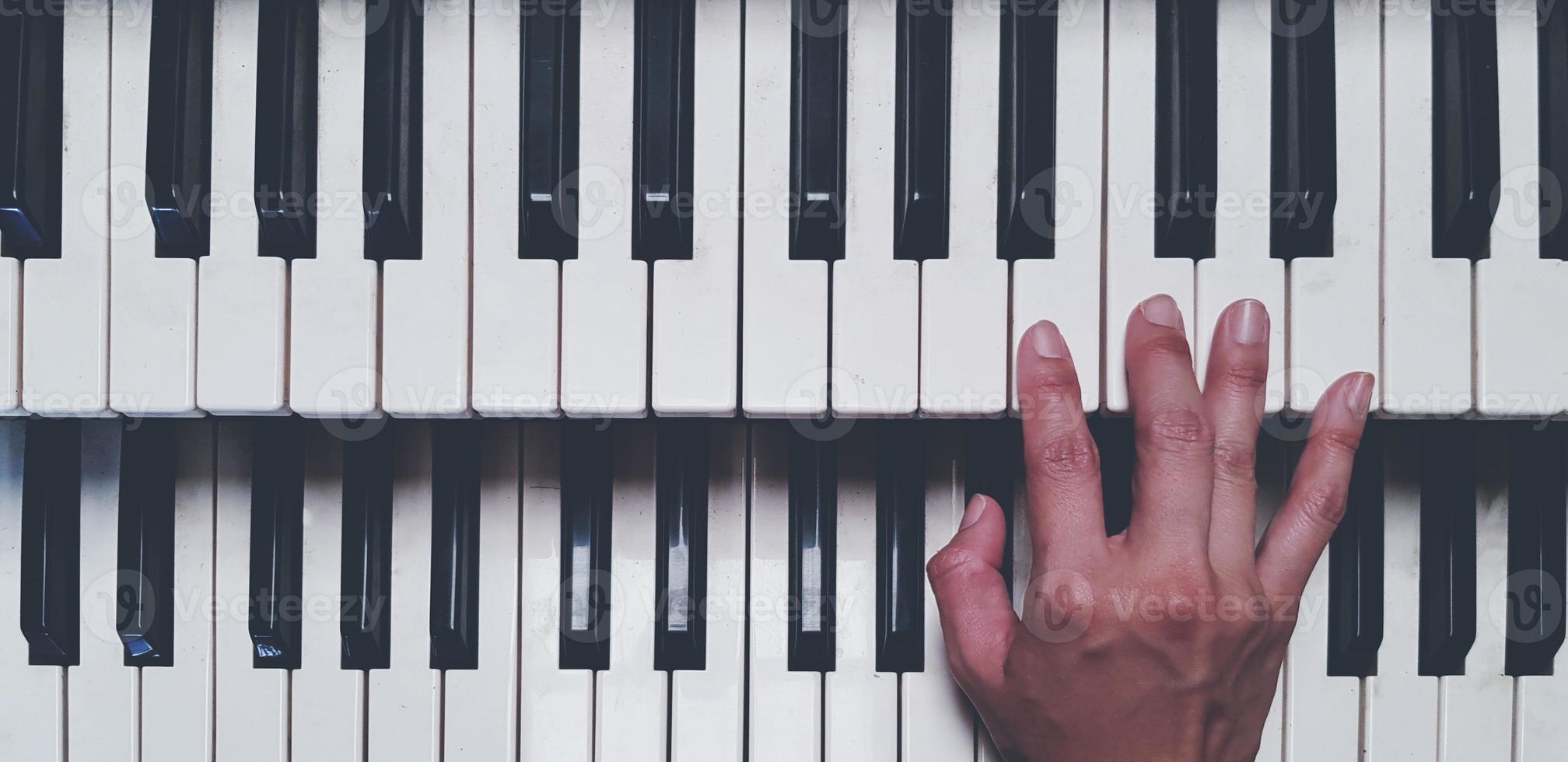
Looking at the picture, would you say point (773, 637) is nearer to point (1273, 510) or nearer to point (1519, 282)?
point (1273, 510)

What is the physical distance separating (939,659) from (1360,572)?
16.5 inches

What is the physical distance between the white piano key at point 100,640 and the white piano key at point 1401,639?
120 cm

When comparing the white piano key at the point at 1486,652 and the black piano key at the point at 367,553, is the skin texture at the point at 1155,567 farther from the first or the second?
the black piano key at the point at 367,553

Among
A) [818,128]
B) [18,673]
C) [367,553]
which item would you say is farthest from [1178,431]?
[18,673]

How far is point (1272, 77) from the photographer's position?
681mm

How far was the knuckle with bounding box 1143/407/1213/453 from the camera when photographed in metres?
0.66

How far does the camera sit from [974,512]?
742mm

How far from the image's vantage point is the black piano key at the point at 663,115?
67 centimetres

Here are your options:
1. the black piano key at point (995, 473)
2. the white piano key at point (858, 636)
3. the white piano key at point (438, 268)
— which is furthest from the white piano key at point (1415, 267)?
the white piano key at point (438, 268)

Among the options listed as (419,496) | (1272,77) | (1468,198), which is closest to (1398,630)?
(1468,198)

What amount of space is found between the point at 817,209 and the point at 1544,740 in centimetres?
88

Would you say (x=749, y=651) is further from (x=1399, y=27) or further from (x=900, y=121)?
(x=1399, y=27)

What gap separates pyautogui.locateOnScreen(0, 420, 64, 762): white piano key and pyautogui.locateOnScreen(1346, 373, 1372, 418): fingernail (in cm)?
119

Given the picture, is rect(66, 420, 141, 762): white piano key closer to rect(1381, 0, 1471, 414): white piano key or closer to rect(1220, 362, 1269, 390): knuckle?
rect(1220, 362, 1269, 390): knuckle
